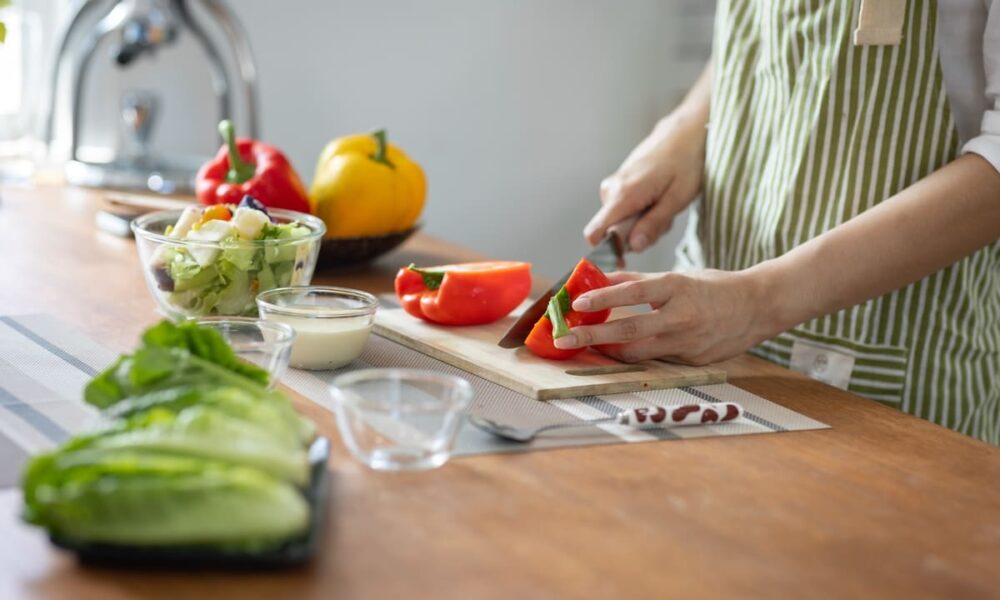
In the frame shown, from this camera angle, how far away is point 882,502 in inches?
36.2

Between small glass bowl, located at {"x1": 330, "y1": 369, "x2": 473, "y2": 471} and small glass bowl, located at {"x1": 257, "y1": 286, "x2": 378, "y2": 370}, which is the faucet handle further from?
small glass bowl, located at {"x1": 330, "y1": 369, "x2": 473, "y2": 471}

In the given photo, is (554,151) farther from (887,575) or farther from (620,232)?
(887,575)

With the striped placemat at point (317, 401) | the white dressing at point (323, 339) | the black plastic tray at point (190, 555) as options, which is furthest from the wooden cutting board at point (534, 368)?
the black plastic tray at point (190, 555)

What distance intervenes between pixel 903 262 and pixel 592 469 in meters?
0.56

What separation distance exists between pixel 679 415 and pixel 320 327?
35 centimetres

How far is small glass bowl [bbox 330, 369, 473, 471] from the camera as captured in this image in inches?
34.9

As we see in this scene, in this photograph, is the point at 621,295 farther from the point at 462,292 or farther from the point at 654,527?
the point at 654,527

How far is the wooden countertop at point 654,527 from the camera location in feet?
2.37

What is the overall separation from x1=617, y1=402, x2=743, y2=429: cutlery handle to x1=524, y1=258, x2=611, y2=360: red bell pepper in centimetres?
17

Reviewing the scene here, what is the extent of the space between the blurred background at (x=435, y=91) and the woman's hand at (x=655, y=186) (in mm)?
722

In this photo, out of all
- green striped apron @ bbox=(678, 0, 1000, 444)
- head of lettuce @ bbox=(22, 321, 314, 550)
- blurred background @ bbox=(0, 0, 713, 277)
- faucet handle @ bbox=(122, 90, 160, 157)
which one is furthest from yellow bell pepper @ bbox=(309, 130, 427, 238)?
head of lettuce @ bbox=(22, 321, 314, 550)

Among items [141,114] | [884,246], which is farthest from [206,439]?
[141,114]

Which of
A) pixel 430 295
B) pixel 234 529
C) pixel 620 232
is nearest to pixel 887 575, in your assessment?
pixel 234 529

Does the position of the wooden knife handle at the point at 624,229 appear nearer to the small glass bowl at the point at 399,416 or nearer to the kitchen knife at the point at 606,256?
the kitchen knife at the point at 606,256
